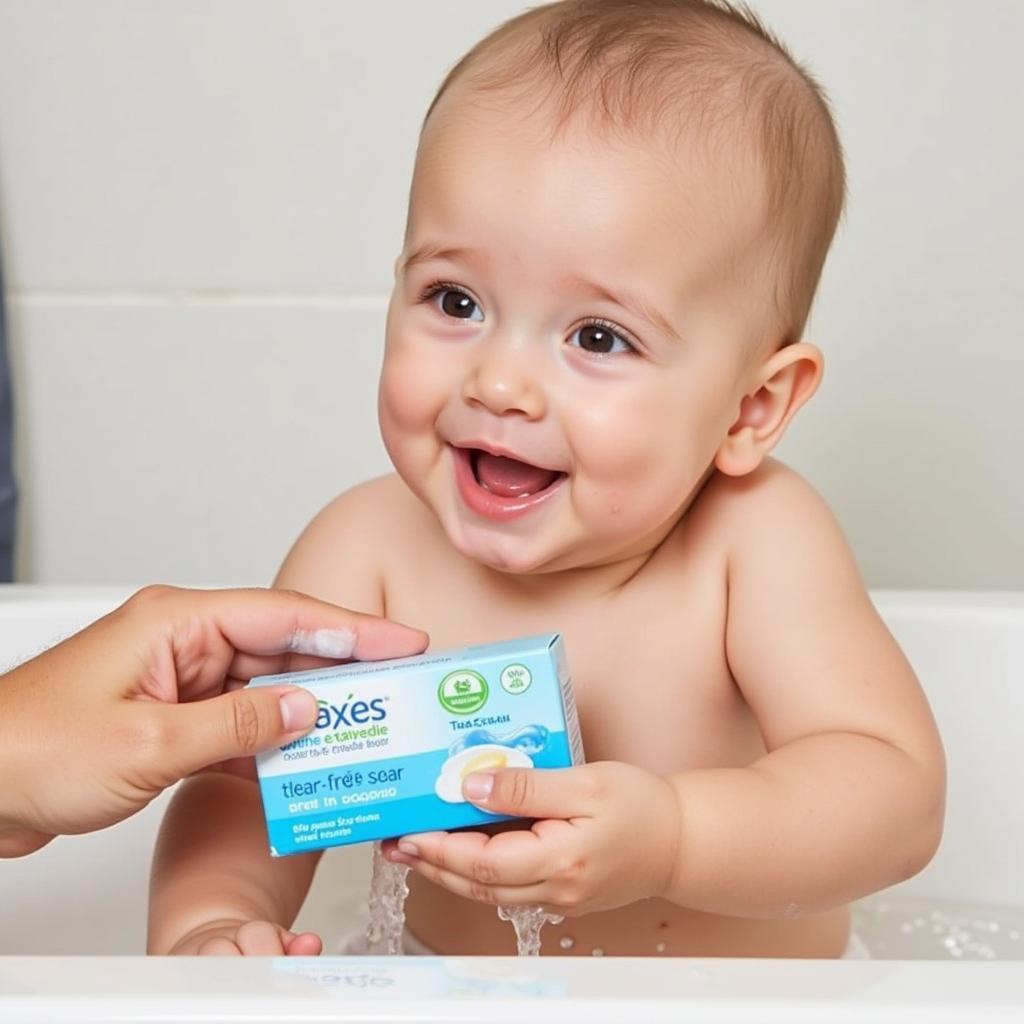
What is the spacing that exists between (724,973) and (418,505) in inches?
19.9

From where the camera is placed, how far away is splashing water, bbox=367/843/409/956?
0.86 m

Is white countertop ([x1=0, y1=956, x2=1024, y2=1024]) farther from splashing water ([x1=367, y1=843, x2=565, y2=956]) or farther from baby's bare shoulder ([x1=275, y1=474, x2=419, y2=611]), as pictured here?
baby's bare shoulder ([x1=275, y1=474, x2=419, y2=611])

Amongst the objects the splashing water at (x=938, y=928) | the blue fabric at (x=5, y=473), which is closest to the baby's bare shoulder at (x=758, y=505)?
the splashing water at (x=938, y=928)

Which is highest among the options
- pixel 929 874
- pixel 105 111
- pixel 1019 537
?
pixel 105 111

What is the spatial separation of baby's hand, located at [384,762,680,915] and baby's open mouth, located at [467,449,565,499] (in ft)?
→ 0.65

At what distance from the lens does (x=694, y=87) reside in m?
0.86

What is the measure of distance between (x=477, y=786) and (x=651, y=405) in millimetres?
250

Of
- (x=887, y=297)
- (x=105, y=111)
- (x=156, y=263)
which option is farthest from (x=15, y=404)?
(x=887, y=297)

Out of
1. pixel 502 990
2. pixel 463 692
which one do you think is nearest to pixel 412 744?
pixel 463 692

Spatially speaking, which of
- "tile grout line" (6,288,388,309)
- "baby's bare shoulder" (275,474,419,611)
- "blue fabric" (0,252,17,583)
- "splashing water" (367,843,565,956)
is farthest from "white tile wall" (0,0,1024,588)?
"splashing water" (367,843,565,956)

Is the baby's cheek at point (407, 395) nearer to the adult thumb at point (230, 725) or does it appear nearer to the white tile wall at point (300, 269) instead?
the adult thumb at point (230, 725)

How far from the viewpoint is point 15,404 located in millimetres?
1620

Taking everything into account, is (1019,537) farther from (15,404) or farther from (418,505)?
(15,404)

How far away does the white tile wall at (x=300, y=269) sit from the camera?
148 cm
